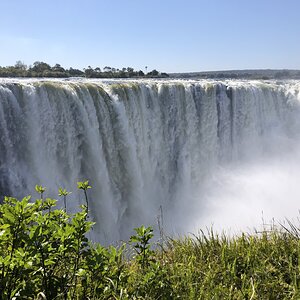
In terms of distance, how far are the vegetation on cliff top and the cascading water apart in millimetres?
6588

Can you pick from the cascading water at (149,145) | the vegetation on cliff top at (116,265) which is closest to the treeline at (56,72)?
the cascading water at (149,145)

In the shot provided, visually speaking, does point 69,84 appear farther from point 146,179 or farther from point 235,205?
point 235,205

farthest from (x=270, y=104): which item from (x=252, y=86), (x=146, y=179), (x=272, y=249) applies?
(x=272, y=249)

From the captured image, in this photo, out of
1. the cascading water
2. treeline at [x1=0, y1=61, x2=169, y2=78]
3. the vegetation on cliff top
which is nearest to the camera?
the vegetation on cliff top

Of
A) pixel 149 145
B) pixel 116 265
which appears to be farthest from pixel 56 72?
pixel 116 265

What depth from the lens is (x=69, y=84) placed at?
1027cm

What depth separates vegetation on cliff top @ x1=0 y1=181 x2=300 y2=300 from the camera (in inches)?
70.6

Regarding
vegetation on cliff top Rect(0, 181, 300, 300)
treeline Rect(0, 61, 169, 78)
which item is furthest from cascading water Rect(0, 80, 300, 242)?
treeline Rect(0, 61, 169, 78)

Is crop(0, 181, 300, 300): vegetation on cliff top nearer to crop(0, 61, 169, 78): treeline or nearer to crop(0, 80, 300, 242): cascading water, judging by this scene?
crop(0, 80, 300, 242): cascading water

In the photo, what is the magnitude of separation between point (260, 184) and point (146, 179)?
19.0 ft

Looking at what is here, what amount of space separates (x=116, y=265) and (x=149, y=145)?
10.8 m

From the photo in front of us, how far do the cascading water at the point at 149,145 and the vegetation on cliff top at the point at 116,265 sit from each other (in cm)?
659

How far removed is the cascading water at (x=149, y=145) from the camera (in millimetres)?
9180

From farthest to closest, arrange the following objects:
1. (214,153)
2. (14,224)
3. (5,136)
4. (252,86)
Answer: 1. (252,86)
2. (214,153)
3. (5,136)
4. (14,224)
